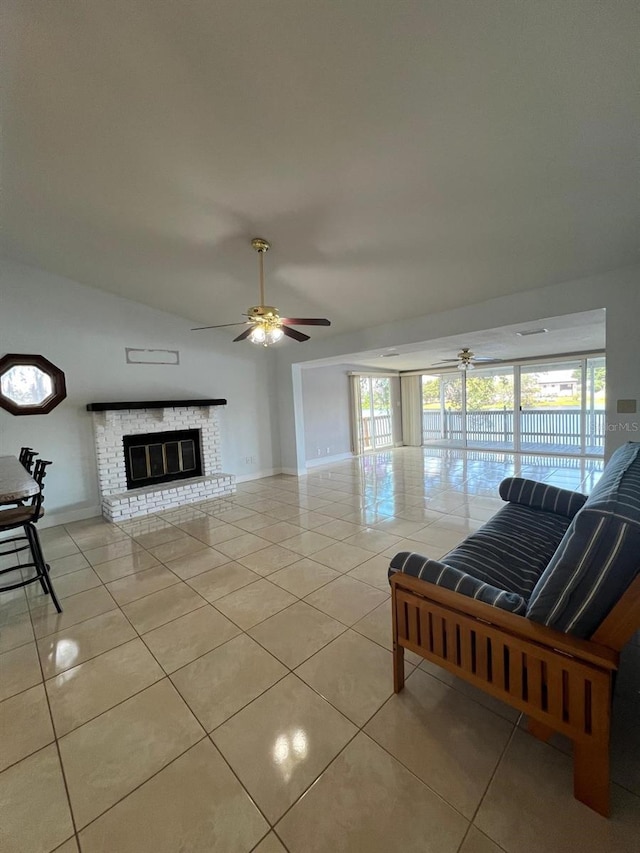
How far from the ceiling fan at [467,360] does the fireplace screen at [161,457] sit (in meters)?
4.67

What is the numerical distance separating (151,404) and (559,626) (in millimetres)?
4759

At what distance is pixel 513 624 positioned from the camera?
117 centimetres

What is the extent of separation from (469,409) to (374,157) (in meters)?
7.96

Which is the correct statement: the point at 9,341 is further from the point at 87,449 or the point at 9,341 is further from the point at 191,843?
the point at 191,843

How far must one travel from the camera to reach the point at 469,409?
9047mm

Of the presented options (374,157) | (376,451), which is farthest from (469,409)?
(374,157)

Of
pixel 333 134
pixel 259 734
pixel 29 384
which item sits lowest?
pixel 259 734

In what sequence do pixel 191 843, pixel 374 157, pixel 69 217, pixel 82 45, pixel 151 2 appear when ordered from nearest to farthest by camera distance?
pixel 191 843, pixel 151 2, pixel 82 45, pixel 374 157, pixel 69 217

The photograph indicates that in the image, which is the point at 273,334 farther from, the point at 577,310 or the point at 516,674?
the point at 577,310

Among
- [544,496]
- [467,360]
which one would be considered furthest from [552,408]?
[544,496]

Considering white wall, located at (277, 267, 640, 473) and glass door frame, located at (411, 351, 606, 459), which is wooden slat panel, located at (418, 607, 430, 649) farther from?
glass door frame, located at (411, 351, 606, 459)

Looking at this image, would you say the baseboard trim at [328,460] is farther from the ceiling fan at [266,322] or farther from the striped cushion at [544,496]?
the striped cushion at [544,496]

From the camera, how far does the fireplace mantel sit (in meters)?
4.24

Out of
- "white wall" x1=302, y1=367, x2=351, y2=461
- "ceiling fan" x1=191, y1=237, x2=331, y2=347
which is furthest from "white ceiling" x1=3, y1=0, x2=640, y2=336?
"white wall" x1=302, y1=367, x2=351, y2=461
